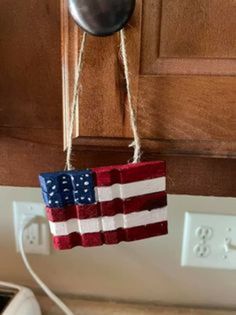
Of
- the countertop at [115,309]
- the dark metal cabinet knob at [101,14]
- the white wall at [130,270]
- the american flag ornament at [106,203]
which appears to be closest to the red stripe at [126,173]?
the american flag ornament at [106,203]

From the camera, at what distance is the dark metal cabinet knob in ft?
1.35

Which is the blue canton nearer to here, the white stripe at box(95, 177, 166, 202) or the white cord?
the white stripe at box(95, 177, 166, 202)

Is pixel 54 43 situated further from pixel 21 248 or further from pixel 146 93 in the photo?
pixel 21 248

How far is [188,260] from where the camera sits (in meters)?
0.78

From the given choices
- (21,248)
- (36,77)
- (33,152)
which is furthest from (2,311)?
(36,77)

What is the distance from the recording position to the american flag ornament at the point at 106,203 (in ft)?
1.58

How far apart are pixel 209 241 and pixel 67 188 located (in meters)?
0.38

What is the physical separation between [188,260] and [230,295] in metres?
0.11

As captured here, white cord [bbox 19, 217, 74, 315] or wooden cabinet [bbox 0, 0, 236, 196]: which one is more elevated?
wooden cabinet [bbox 0, 0, 236, 196]

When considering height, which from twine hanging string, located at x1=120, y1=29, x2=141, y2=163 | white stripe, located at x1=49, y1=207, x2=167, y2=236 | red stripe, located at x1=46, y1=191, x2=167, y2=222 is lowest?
white stripe, located at x1=49, y1=207, x2=167, y2=236

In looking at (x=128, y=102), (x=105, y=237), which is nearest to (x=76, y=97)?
(x=128, y=102)

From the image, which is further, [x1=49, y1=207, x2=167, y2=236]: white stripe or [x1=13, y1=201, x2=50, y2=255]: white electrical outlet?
[x1=13, y1=201, x2=50, y2=255]: white electrical outlet

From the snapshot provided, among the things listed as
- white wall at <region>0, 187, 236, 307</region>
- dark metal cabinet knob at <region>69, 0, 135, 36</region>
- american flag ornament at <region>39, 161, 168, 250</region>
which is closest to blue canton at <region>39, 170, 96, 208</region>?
american flag ornament at <region>39, 161, 168, 250</region>

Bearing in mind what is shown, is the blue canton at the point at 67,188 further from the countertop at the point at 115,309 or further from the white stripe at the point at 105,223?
the countertop at the point at 115,309
